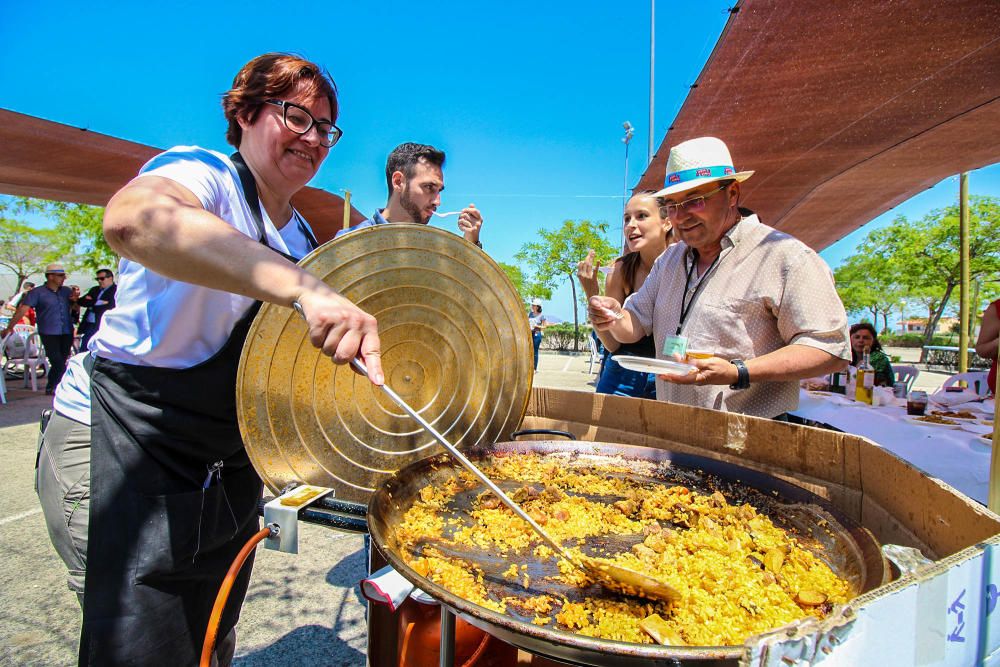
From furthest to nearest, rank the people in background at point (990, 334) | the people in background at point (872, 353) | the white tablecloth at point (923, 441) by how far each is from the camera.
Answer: the people in background at point (872, 353) → the people in background at point (990, 334) → the white tablecloth at point (923, 441)

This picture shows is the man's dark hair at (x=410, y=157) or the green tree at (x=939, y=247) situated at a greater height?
the green tree at (x=939, y=247)

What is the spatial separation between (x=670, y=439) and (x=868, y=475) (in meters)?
0.78

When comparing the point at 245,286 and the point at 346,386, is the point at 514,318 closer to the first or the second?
the point at 346,386

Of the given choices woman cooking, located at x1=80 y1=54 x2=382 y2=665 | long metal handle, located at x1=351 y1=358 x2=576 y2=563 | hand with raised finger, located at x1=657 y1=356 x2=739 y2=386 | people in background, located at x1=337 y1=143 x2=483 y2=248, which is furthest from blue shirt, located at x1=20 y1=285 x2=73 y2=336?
hand with raised finger, located at x1=657 y1=356 x2=739 y2=386

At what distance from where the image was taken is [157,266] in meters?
1.05

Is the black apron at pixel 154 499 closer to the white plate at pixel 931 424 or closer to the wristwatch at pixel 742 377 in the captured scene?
the wristwatch at pixel 742 377

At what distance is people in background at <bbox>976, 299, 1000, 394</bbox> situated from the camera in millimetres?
4789

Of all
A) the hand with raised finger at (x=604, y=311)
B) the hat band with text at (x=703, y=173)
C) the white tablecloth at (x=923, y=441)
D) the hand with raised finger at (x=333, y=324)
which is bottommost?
the white tablecloth at (x=923, y=441)

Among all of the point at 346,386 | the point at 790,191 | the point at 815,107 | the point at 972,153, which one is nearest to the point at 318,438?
the point at 346,386

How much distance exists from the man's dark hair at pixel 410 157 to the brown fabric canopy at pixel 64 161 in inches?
170

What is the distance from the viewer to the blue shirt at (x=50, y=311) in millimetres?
8977

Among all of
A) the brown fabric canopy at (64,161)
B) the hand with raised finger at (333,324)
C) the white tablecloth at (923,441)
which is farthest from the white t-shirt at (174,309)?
the brown fabric canopy at (64,161)

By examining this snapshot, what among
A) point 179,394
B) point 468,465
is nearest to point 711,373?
point 468,465

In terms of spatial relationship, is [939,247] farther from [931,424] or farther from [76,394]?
[76,394]
